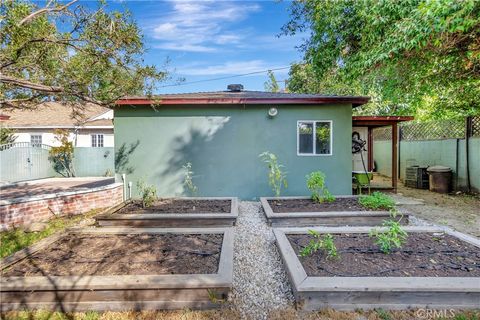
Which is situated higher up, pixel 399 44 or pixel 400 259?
pixel 399 44

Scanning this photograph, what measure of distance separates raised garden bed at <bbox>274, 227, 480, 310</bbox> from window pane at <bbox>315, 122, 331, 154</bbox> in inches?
143

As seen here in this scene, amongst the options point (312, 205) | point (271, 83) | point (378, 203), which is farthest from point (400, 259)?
point (271, 83)

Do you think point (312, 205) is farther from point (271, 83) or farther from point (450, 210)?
point (271, 83)

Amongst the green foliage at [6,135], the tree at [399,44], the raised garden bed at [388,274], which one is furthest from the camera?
the green foliage at [6,135]

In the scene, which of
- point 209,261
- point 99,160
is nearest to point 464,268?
point 209,261

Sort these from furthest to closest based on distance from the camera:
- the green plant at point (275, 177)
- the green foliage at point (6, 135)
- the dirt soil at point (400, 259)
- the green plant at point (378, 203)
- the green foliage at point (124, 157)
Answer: the green foliage at point (6, 135), the green foliage at point (124, 157), the green plant at point (275, 177), the green plant at point (378, 203), the dirt soil at point (400, 259)

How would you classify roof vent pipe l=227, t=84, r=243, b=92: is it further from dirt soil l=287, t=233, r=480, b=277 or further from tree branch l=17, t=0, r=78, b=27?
dirt soil l=287, t=233, r=480, b=277

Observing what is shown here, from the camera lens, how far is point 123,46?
15.5ft

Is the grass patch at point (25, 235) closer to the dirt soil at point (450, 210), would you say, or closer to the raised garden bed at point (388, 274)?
the raised garden bed at point (388, 274)

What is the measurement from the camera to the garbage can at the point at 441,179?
8.59m

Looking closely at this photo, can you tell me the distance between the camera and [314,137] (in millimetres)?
7426

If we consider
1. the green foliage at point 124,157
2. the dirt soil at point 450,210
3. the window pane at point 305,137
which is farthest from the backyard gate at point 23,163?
the dirt soil at point 450,210

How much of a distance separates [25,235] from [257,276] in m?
4.32

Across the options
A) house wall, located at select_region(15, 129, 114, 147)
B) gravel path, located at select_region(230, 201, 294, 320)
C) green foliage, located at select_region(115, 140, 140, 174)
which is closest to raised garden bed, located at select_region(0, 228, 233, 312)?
gravel path, located at select_region(230, 201, 294, 320)
